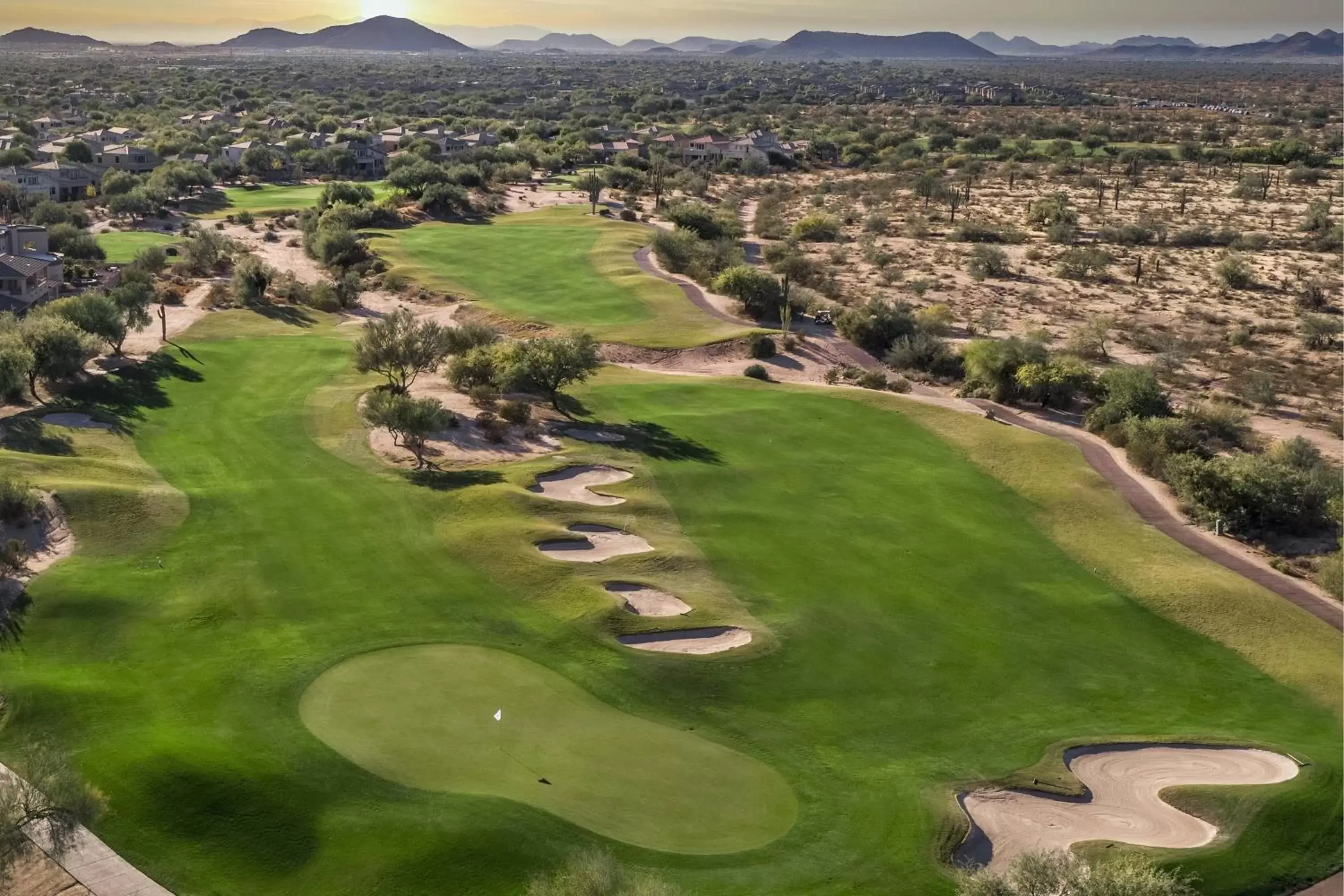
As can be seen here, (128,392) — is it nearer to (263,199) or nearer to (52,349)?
(52,349)

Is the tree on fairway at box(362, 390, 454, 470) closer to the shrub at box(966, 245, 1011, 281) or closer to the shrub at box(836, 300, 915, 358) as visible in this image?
the shrub at box(836, 300, 915, 358)

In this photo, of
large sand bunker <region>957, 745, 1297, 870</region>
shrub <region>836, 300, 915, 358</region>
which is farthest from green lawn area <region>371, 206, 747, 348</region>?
large sand bunker <region>957, 745, 1297, 870</region>

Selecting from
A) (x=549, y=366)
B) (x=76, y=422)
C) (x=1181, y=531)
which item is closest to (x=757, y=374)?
(x=549, y=366)

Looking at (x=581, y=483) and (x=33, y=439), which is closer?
(x=581, y=483)

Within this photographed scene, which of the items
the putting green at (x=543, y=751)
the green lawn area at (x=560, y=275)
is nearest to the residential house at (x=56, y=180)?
the green lawn area at (x=560, y=275)

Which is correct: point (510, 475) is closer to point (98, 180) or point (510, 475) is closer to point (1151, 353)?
point (1151, 353)

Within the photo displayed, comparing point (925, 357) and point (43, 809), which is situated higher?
point (925, 357)

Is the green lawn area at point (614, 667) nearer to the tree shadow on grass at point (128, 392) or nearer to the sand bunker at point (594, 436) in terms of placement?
the sand bunker at point (594, 436)
